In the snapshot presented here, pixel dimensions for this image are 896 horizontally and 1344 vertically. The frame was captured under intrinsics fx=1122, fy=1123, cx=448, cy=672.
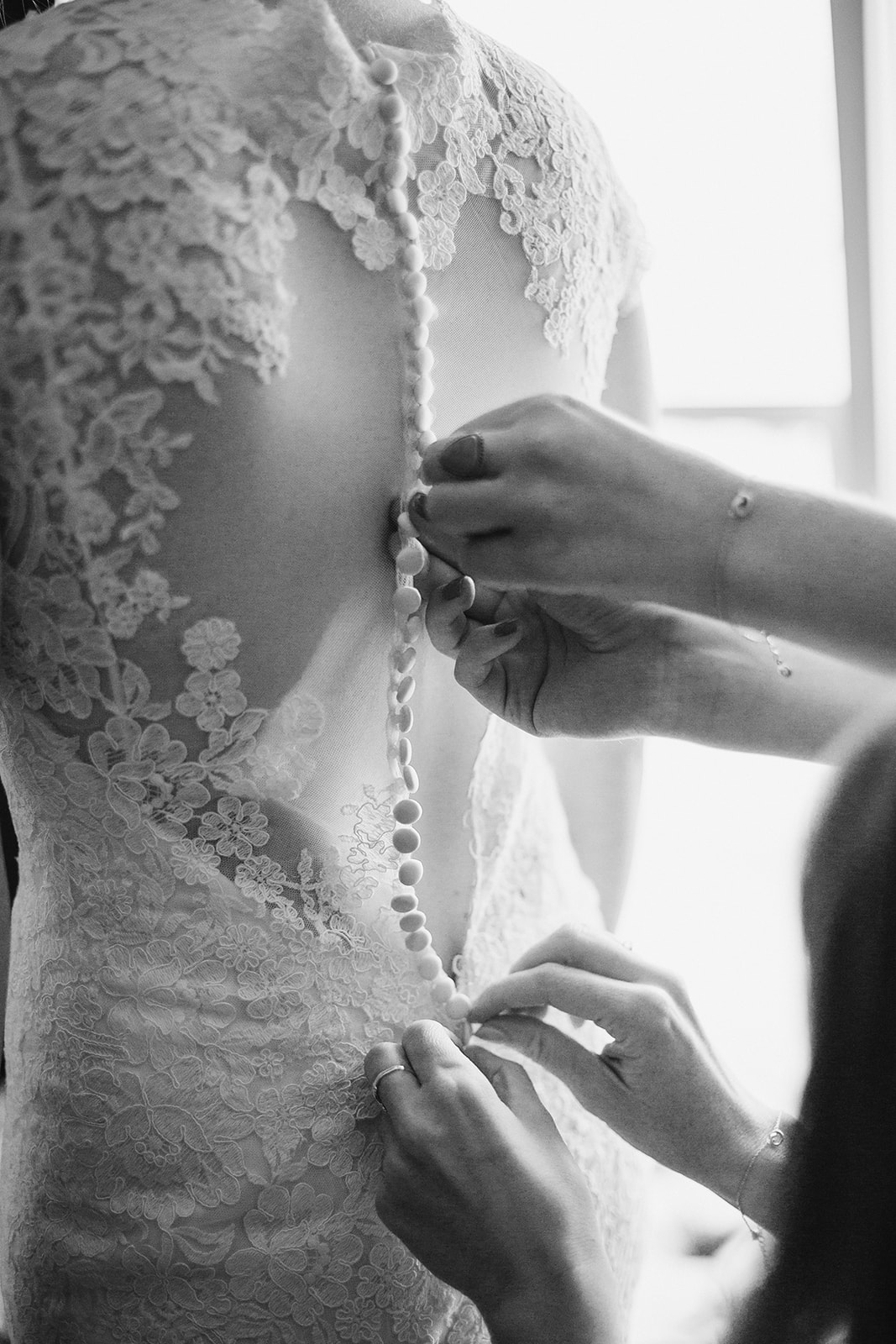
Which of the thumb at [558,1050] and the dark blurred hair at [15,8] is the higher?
the dark blurred hair at [15,8]

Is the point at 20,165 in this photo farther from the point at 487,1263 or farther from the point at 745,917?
the point at 745,917

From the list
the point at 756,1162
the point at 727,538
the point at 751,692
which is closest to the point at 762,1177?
the point at 756,1162

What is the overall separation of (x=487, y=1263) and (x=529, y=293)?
674 millimetres

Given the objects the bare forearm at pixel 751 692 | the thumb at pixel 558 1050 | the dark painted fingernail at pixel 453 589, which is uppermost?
the dark painted fingernail at pixel 453 589

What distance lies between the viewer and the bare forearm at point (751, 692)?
0.93 m

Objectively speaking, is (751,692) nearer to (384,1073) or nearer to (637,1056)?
(637,1056)

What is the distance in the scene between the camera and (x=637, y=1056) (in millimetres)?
824

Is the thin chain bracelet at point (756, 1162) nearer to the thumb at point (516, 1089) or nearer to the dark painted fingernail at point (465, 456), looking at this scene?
the thumb at point (516, 1089)

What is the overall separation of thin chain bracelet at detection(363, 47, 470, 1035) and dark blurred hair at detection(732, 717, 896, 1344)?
0.37 meters

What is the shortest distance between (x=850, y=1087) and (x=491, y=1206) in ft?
1.06

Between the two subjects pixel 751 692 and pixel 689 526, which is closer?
pixel 689 526

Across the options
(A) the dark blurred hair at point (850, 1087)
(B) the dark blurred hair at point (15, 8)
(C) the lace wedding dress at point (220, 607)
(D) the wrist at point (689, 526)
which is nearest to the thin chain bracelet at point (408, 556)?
(C) the lace wedding dress at point (220, 607)

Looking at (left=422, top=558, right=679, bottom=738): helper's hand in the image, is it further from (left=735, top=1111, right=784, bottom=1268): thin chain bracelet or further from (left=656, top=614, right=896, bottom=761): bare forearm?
(left=735, top=1111, right=784, bottom=1268): thin chain bracelet

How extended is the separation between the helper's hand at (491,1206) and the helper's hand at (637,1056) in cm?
7
